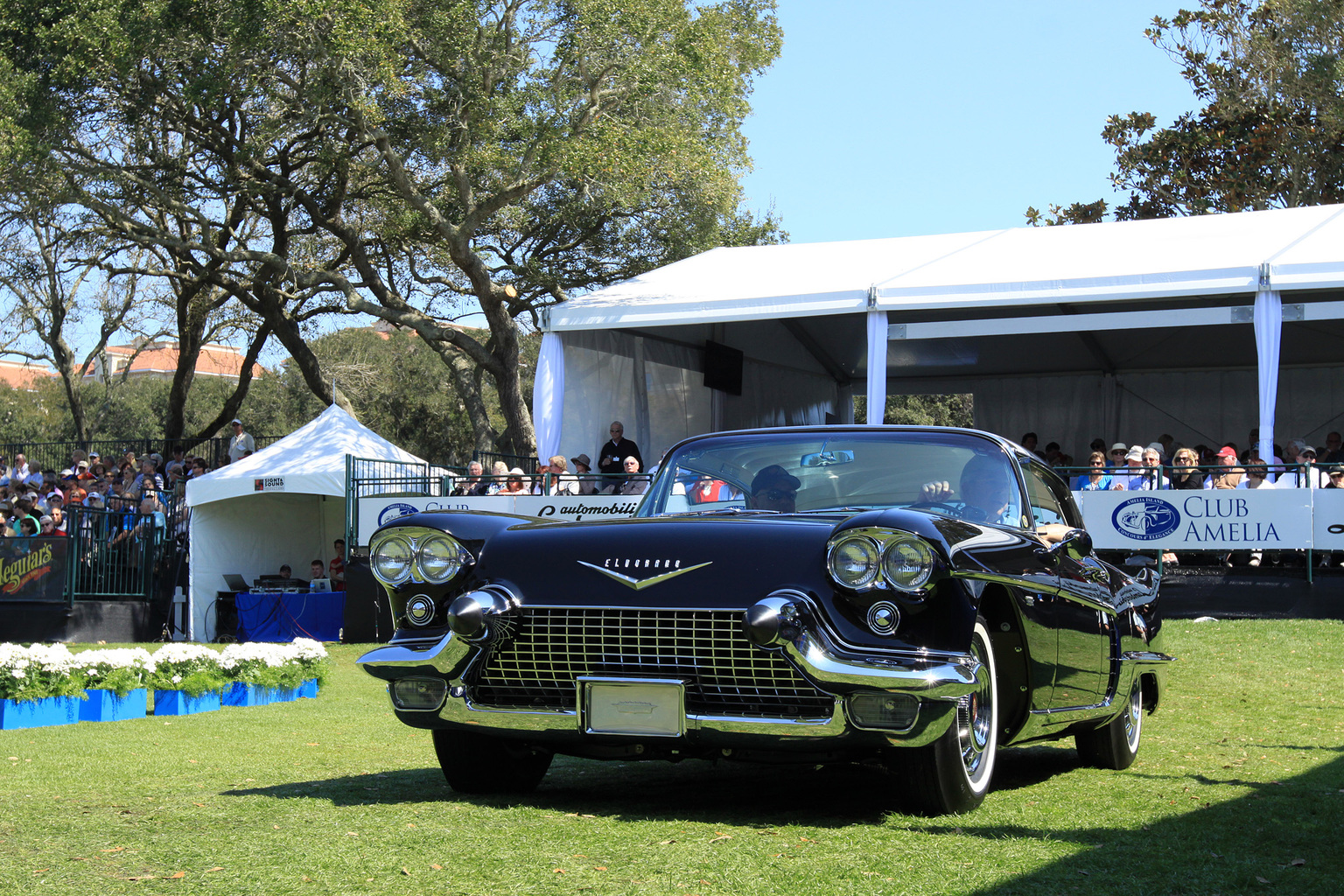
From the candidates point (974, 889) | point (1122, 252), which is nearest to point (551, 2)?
point (1122, 252)

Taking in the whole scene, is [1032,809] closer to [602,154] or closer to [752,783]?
[752,783]

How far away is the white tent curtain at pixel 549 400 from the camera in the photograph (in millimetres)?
18062

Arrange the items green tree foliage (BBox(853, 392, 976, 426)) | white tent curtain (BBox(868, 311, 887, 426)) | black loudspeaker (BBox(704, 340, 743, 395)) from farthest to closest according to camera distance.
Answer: green tree foliage (BBox(853, 392, 976, 426)), black loudspeaker (BBox(704, 340, 743, 395)), white tent curtain (BBox(868, 311, 887, 426))

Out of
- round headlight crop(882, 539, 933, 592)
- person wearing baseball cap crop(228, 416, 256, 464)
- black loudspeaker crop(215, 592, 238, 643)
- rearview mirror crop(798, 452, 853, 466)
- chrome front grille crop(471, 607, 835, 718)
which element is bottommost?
black loudspeaker crop(215, 592, 238, 643)

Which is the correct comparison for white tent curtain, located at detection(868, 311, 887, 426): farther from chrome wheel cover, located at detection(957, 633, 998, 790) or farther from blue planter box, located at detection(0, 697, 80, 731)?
chrome wheel cover, located at detection(957, 633, 998, 790)

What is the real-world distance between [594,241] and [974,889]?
24.5 meters

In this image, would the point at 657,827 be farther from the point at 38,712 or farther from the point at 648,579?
the point at 38,712

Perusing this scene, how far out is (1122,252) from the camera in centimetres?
1712

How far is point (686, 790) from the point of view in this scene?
17.6ft

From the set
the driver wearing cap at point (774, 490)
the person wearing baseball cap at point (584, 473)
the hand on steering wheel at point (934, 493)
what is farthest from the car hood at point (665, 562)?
the person wearing baseball cap at point (584, 473)

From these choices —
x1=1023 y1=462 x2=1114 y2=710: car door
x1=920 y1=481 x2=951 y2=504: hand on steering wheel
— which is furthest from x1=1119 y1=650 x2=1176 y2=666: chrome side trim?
x1=920 y1=481 x2=951 y2=504: hand on steering wheel

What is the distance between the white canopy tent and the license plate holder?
1451cm

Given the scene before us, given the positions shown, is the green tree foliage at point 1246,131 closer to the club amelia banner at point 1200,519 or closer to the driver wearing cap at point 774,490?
the club amelia banner at point 1200,519

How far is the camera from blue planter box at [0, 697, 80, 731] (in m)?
8.88
